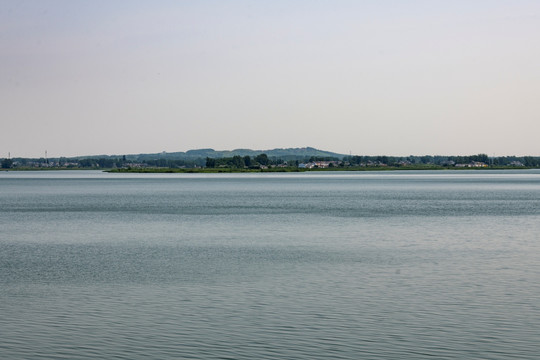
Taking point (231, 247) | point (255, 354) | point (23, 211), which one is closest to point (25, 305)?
point (255, 354)

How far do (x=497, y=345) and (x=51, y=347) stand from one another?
1295 cm

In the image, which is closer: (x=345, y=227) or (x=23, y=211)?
(x=345, y=227)

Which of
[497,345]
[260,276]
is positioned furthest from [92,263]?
[497,345]

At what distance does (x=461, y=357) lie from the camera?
62.7ft

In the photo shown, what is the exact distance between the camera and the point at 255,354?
19.7 m

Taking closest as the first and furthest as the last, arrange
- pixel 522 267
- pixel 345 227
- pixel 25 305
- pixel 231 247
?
1. pixel 25 305
2. pixel 522 267
3. pixel 231 247
4. pixel 345 227

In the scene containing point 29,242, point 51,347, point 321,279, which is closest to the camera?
point 51,347

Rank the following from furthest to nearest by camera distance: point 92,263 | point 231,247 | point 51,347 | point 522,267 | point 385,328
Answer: point 231,247, point 92,263, point 522,267, point 385,328, point 51,347

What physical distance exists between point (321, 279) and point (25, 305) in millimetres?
12963

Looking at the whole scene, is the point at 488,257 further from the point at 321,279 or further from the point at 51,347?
the point at 51,347

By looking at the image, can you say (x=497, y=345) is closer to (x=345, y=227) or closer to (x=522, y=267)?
(x=522, y=267)

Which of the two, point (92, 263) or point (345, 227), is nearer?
point (92, 263)

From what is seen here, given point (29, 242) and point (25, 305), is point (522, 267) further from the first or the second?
point (29, 242)

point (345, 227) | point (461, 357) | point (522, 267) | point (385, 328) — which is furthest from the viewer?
point (345, 227)
